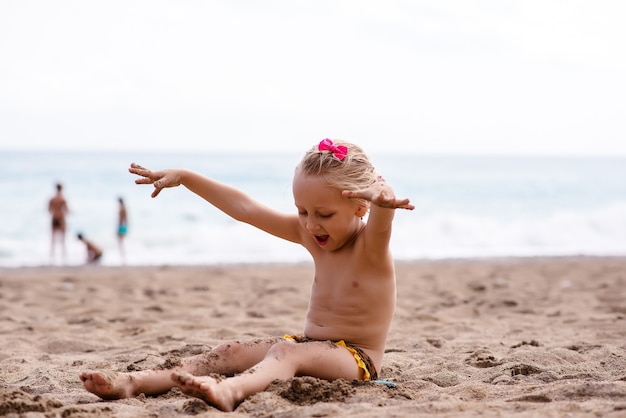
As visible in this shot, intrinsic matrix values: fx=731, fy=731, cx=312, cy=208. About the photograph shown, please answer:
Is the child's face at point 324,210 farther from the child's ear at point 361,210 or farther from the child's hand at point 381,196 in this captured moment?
the child's hand at point 381,196

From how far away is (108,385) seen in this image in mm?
2930

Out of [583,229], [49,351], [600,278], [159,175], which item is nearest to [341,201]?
[159,175]

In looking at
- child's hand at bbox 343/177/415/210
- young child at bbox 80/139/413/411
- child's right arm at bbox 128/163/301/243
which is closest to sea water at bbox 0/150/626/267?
child's right arm at bbox 128/163/301/243

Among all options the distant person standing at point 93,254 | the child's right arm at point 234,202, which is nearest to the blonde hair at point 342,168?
the child's right arm at point 234,202

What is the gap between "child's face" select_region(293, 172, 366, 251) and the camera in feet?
10.0

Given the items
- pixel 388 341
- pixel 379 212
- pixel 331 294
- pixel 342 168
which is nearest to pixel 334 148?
pixel 342 168

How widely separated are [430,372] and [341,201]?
3.69ft

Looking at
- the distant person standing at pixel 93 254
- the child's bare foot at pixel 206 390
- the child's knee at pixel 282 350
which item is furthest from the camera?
the distant person standing at pixel 93 254

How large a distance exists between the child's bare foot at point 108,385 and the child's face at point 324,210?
3.24ft

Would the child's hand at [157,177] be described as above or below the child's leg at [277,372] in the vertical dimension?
above

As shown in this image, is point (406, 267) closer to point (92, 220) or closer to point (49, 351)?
point (49, 351)

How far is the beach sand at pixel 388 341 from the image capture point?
2.76 meters

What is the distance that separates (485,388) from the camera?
3133mm

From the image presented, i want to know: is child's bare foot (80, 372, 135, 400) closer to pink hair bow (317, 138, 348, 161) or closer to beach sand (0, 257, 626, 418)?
beach sand (0, 257, 626, 418)
